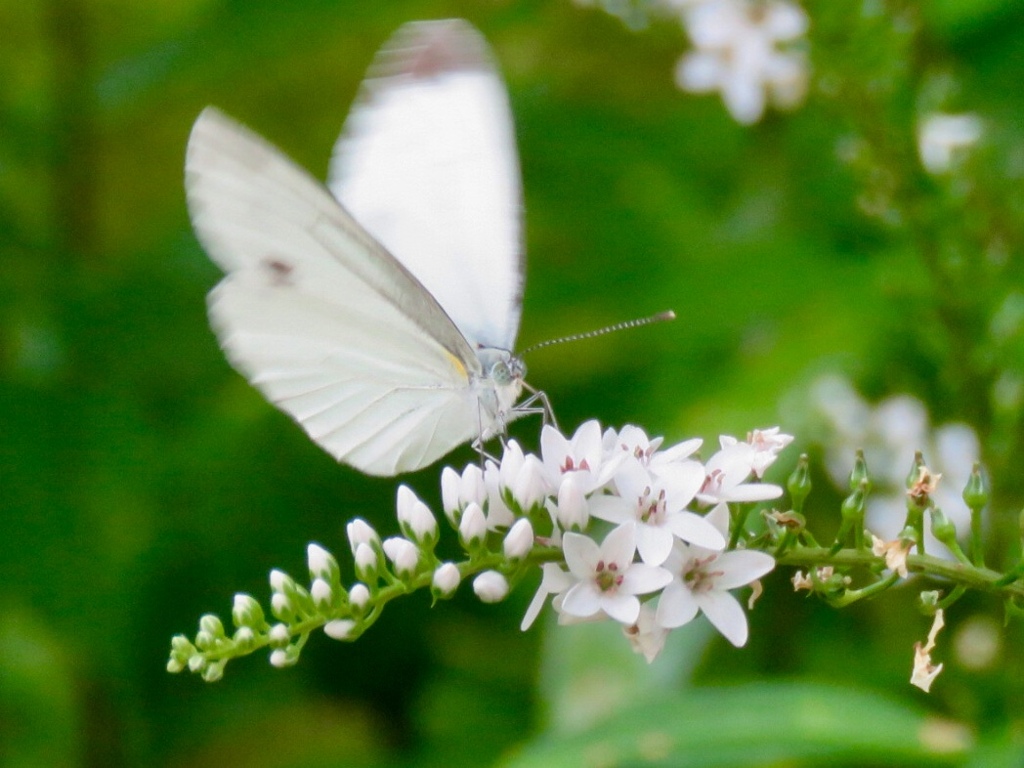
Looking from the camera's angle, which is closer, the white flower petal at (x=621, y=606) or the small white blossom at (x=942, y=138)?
the white flower petal at (x=621, y=606)

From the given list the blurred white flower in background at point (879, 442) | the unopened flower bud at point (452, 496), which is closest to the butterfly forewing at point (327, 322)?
the unopened flower bud at point (452, 496)

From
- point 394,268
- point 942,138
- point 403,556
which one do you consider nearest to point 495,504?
point 403,556

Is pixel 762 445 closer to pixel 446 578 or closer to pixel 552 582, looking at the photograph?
pixel 552 582

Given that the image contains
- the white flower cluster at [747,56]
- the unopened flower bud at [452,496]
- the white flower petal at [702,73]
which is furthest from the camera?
the white flower petal at [702,73]

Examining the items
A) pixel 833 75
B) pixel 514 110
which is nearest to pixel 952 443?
pixel 833 75

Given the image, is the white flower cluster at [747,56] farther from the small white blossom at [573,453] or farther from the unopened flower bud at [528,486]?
the unopened flower bud at [528,486]

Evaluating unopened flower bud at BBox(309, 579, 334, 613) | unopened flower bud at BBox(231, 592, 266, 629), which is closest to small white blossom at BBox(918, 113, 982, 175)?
unopened flower bud at BBox(309, 579, 334, 613)

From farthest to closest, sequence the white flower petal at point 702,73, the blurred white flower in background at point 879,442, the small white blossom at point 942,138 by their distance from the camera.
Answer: the white flower petal at point 702,73, the blurred white flower in background at point 879,442, the small white blossom at point 942,138

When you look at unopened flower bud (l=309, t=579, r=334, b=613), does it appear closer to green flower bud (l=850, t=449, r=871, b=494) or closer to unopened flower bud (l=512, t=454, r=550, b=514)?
unopened flower bud (l=512, t=454, r=550, b=514)
